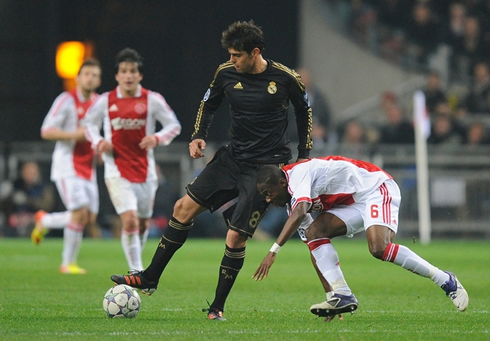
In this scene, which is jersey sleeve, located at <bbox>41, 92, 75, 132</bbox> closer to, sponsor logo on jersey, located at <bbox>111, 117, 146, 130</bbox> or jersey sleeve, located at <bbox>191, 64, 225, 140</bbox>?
sponsor logo on jersey, located at <bbox>111, 117, 146, 130</bbox>

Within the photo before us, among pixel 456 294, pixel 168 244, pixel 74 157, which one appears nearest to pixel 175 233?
pixel 168 244

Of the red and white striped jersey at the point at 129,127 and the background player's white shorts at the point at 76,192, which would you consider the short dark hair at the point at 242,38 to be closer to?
the red and white striped jersey at the point at 129,127

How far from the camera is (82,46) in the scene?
20719mm

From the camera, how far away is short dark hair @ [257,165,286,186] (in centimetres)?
734

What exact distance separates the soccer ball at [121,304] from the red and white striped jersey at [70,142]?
5.26 metres

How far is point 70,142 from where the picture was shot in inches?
511

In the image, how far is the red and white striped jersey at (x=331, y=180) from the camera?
24.2 ft

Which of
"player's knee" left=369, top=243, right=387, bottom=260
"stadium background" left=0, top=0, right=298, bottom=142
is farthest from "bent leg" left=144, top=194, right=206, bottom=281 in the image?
"stadium background" left=0, top=0, right=298, bottom=142

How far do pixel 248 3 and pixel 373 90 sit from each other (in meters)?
3.86

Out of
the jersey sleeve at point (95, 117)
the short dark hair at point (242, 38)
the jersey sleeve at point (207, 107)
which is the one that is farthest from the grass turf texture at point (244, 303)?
the short dark hair at point (242, 38)

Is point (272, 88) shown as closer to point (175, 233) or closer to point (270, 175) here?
point (270, 175)

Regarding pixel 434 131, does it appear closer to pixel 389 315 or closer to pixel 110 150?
pixel 110 150

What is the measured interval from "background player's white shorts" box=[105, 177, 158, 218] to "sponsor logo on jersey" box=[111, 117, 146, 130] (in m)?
0.56

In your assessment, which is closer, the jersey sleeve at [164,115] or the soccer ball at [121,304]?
the soccer ball at [121,304]
